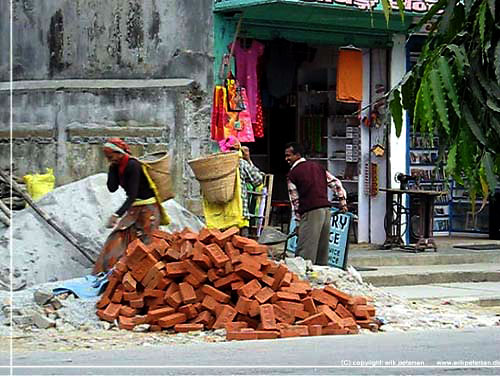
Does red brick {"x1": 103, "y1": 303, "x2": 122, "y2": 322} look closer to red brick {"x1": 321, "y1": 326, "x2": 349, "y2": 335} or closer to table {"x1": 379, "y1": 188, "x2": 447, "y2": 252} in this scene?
red brick {"x1": 321, "y1": 326, "x2": 349, "y2": 335}

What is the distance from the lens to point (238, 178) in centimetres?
1473

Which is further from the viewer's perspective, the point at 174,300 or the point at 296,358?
the point at 174,300

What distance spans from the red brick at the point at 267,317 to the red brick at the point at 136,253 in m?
1.54

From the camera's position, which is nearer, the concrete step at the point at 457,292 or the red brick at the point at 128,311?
the red brick at the point at 128,311

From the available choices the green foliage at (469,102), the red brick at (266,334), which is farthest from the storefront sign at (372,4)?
the green foliage at (469,102)

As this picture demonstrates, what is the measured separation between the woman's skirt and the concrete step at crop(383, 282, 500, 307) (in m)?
3.60

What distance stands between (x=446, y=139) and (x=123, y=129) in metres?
13.2

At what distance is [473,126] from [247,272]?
7708 mm

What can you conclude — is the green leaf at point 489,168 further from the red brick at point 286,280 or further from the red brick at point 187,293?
the red brick at point 286,280

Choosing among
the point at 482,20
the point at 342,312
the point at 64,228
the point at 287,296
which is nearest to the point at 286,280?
the point at 287,296

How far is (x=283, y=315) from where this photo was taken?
36.1ft

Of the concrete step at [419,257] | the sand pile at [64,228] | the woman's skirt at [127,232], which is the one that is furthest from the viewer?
the concrete step at [419,257]

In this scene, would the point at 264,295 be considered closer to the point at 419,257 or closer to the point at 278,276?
the point at 278,276

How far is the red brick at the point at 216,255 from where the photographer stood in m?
11.3
